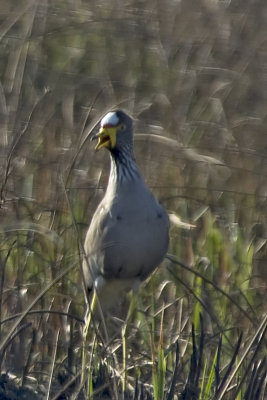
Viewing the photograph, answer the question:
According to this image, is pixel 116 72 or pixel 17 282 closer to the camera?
pixel 17 282

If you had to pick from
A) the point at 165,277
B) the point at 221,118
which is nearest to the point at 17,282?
the point at 165,277

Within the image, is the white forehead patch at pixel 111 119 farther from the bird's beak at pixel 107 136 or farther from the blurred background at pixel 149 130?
the blurred background at pixel 149 130

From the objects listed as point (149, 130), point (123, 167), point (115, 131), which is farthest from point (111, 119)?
point (149, 130)

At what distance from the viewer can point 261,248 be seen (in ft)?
18.7

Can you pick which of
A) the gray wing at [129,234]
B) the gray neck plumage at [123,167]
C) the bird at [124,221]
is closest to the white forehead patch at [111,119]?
the bird at [124,221]

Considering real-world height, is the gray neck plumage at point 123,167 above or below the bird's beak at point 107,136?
below

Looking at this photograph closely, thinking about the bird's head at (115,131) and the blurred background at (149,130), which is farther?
the blurred background at (149,130)

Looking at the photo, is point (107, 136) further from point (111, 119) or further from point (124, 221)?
point (124, 221)

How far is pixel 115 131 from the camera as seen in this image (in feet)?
15.5

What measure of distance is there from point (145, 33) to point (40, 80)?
2.63 ft

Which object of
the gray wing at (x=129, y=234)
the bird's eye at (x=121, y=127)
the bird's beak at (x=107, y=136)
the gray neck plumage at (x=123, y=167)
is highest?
the bird's eye at (x=121, y=127)

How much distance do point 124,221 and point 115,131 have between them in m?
0.40

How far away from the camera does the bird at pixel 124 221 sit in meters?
4.66

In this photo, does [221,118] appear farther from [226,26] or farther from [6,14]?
[6,14]
